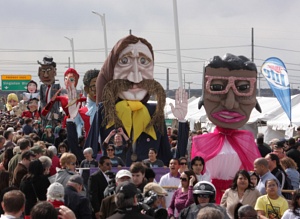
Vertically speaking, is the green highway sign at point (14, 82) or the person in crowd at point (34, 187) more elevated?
the green highway sign at point (14, 82)

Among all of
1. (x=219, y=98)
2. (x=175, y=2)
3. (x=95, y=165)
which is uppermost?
(x=175, y=2)

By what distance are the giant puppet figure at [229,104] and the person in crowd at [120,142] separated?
74.7 inches

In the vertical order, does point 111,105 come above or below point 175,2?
below

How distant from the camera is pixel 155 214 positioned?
7.98 metres

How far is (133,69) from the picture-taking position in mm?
16250

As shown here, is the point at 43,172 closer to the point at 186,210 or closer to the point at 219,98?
the point at 186,210

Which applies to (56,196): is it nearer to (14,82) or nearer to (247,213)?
(247,213)

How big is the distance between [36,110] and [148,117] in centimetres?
1497

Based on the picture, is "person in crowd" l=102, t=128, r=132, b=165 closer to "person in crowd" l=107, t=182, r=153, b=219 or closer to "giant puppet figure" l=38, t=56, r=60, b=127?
"person in crowd" l=107, t=182, r=153, b=219

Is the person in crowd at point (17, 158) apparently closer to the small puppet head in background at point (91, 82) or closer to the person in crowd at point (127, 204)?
the person in crowd at point (127, 204)

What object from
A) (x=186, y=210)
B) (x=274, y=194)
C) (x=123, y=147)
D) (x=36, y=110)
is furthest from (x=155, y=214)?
(x=36, y=110)

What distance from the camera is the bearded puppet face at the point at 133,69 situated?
1625cm

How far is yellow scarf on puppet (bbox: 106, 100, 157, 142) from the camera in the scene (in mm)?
16047

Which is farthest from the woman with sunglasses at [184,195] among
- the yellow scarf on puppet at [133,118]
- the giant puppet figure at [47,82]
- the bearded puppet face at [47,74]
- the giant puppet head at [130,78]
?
the bearded puppet face at [47,74]
